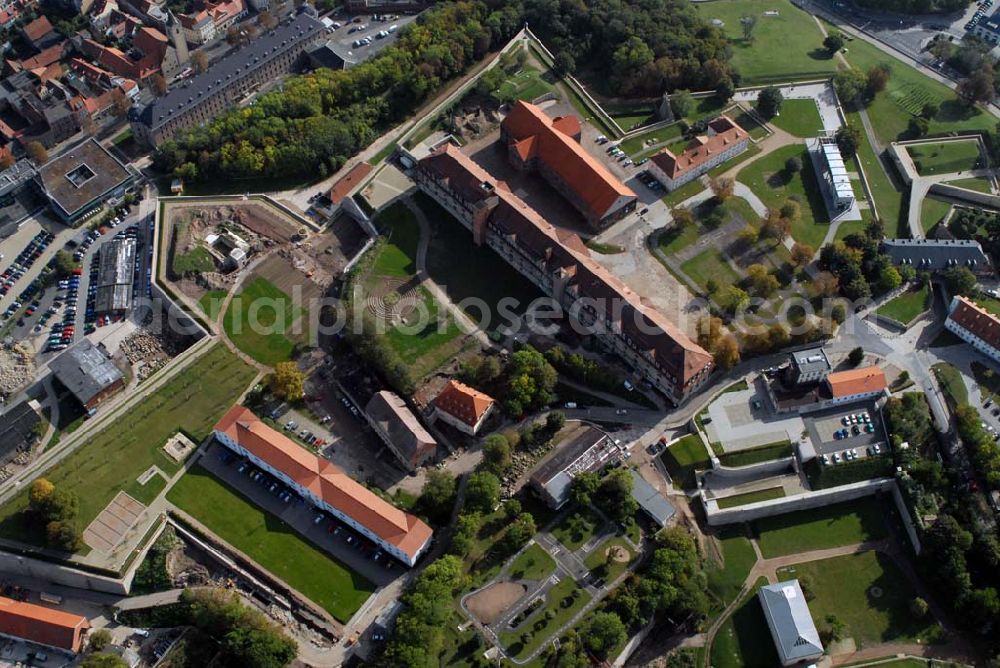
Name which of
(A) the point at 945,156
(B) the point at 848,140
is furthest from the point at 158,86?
(A) the point at 945,156

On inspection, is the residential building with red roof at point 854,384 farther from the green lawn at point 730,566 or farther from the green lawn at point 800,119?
the green lawn at point 800,119

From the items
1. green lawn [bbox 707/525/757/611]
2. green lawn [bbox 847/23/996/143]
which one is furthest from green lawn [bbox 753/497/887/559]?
green lawn [bbox 847/23/996/143]

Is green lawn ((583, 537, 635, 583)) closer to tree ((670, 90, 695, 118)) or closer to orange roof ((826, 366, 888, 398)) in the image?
orange roof ((826, 366, 888, 398))

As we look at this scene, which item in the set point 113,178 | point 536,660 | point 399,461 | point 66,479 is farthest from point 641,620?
point 113,178

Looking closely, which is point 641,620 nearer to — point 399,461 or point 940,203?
point 399,461

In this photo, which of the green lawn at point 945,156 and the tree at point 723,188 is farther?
the green lawn at point 945,156

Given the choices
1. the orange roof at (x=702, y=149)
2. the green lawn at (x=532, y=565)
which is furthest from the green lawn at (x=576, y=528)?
the orange roof at (x=702, y=149)
